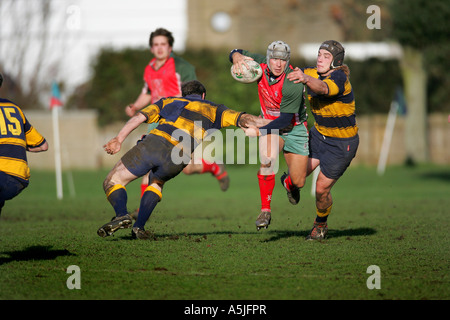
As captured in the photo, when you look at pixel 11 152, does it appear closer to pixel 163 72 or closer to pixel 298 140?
pixel 298 140

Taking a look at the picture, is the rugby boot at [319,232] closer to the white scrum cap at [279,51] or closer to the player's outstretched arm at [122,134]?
the white scrum cap at [279,51]

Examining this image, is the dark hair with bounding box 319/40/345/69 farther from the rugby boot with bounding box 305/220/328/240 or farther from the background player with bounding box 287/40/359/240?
the rugby boot with bounding box 305/220/328/240

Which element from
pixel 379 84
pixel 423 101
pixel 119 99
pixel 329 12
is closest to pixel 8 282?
pixel 119 99

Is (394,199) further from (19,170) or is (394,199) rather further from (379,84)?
(379,84)

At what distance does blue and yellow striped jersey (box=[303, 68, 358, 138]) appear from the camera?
8.39 meters

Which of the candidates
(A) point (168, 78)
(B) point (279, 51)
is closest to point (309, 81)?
(B) point (279, 51)

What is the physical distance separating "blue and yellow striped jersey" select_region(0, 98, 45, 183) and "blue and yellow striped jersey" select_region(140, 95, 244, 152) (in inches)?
65.6

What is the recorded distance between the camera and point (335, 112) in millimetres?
8484

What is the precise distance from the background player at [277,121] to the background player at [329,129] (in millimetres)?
230

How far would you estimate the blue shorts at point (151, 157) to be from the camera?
25.9 feet

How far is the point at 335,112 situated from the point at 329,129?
0.26 m

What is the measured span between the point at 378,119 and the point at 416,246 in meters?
20.7

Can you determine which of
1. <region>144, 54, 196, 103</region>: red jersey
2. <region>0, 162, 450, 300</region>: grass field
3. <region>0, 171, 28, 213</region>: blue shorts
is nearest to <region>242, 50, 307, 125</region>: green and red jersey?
<region>0, 162, 450, 300</region>: grass field

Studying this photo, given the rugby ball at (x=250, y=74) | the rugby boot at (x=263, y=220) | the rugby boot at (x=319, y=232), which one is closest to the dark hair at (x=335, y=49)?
the rugby ball at (x=250, y=74)
